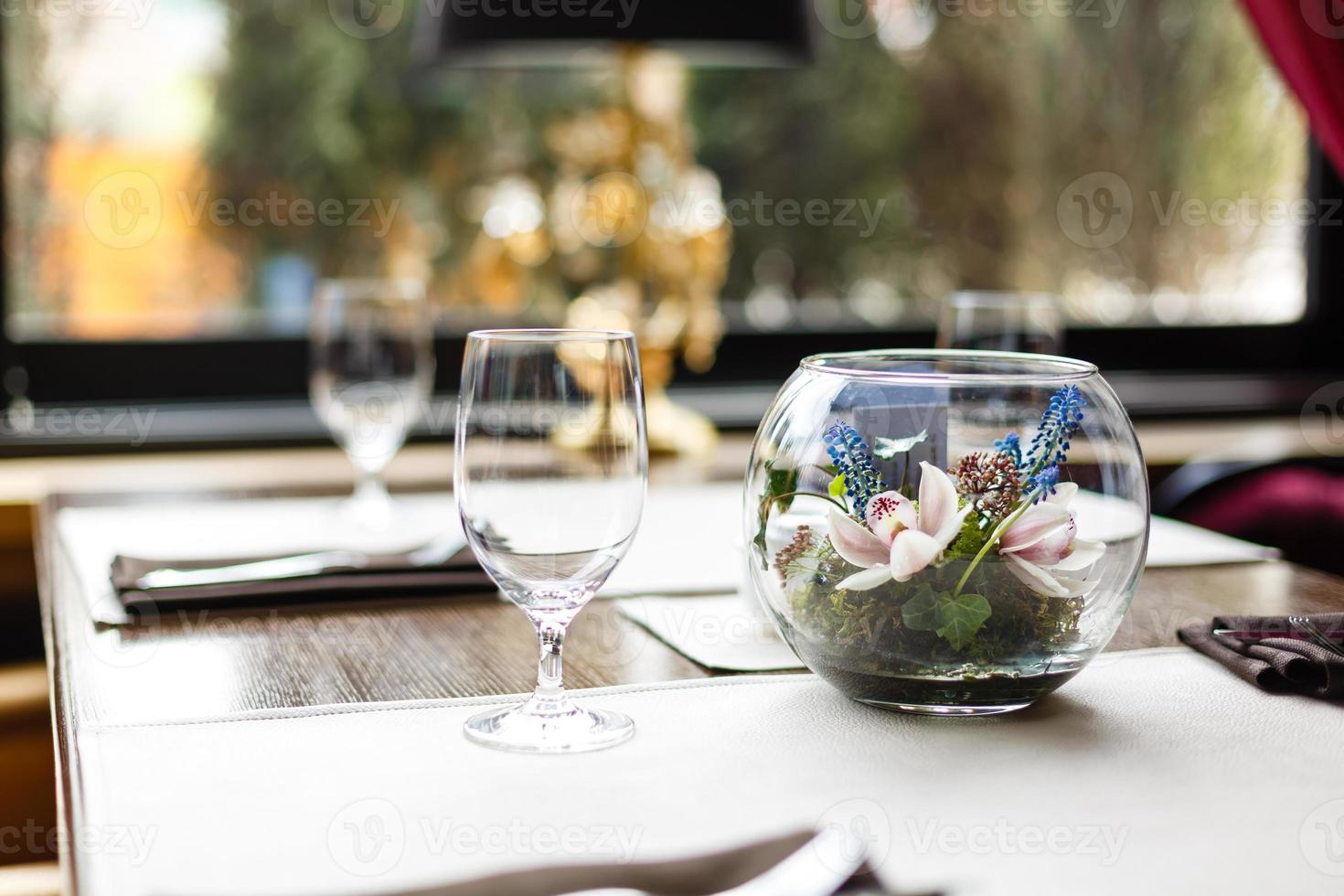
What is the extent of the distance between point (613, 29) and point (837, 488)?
1.10m

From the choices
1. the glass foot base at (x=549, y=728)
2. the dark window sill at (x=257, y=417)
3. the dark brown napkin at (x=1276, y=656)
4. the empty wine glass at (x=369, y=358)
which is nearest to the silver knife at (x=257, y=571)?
the empty wine glass at (x=369, y=358)

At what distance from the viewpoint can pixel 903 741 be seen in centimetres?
74

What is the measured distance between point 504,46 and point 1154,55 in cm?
174

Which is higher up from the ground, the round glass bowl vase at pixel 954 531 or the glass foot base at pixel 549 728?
the round glass bowl vase at pixel 954 531

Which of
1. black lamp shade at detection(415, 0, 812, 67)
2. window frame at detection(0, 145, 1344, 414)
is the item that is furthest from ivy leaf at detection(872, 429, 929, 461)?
window frame at detection(0, 145, 1344, 414)

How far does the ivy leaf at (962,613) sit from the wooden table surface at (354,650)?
0.18 meters

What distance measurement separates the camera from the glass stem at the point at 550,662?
0.76 metres

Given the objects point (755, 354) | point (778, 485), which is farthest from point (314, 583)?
point (755, 354)

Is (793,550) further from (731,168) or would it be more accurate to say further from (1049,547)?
(731,168)

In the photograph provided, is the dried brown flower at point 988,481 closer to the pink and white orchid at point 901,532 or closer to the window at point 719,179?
the pink and white orchid at point 901,532

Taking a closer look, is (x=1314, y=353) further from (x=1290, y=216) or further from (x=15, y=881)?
(x=15, y=881)

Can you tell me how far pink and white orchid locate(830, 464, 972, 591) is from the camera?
725 millimetres

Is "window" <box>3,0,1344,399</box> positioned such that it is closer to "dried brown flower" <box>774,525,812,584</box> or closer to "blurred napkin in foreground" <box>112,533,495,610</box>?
"blurred napkin in foreground" <box>112,533,495,610</box>

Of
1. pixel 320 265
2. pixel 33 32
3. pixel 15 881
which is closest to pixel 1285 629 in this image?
pixel 15 881
